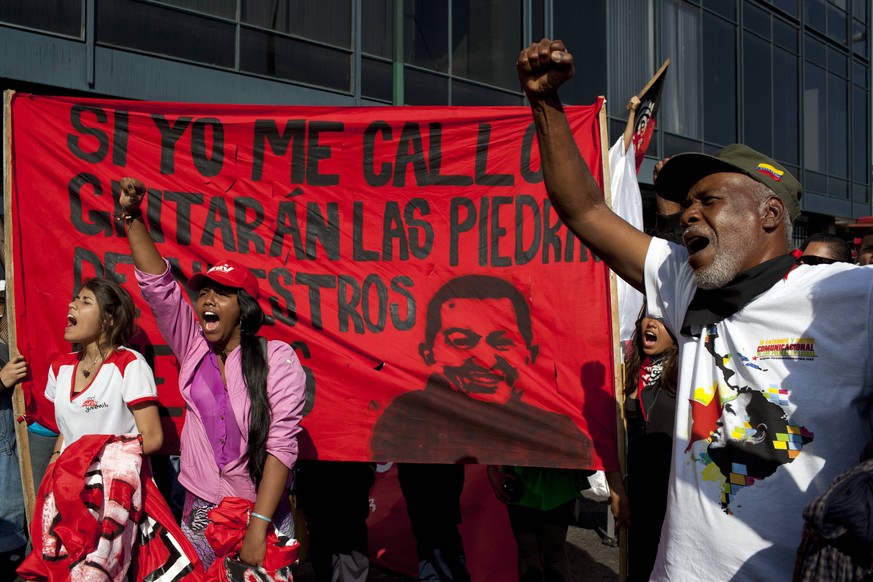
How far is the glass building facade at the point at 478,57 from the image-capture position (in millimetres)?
9773

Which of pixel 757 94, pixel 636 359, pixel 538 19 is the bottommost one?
pixel 636 359

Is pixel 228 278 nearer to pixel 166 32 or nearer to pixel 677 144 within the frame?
pixel 166 32

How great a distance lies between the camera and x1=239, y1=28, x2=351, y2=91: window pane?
36.9ft

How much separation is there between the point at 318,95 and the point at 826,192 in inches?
770

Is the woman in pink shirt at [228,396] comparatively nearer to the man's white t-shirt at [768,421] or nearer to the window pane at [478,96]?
the man's white t-shirt at [768,421]

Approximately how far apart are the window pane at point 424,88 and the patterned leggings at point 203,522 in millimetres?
10465

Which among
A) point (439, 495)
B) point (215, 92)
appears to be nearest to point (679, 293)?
point (439, 495)

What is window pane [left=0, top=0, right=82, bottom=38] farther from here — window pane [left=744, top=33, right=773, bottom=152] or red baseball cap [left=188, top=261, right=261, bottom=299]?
window pane [left=744, top=33, right=773, bottom=152]

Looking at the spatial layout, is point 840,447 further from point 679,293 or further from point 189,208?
point 189,208

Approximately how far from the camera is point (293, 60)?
1171cm

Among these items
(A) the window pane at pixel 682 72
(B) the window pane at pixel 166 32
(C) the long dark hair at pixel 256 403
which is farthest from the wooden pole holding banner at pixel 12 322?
(A) the window pane at pixel 682 72

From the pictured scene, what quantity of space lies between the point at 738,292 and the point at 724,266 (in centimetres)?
8

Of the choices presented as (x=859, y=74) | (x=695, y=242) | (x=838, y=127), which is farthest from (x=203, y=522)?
(x=859, y=74)

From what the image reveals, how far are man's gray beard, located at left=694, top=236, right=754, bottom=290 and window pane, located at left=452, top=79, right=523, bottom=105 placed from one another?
39.3ft
